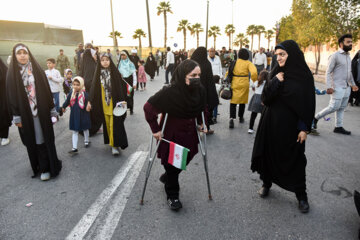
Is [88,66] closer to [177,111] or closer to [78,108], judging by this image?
[78,108]

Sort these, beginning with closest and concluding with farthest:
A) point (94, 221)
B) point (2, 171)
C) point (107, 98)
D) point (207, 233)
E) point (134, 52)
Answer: point (207, 233) → point (94, 221) → point (2, 171) → point (107, 98) → point (134, 52)

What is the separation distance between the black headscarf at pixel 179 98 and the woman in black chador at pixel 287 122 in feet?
3.01

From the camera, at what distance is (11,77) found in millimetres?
3637

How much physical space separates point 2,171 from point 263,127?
4.04m

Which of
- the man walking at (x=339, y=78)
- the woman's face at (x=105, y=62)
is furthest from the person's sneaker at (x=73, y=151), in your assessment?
the man walking at (x=339, y=78)

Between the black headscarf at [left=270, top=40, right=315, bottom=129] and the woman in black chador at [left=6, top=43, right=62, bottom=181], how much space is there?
10.8 feet

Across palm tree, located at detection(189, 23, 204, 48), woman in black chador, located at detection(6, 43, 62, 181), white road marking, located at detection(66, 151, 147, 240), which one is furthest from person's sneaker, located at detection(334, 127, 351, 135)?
A: palm tree, located at detection(189, 23, 204, 48)

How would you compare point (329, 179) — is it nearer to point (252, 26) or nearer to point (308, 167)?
A: point (308, 167)

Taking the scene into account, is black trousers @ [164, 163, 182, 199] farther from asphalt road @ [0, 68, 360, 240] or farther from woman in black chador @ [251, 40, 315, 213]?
woman in black chador @ [251, 40, 315, 213]

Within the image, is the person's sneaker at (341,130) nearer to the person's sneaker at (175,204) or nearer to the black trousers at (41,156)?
the person's sneaker at (175,204)

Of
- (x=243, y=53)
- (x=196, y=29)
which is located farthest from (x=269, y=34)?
(x=243, y=53)

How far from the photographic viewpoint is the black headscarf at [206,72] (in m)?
5.84

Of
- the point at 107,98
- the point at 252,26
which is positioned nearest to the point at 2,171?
the point at 107,98

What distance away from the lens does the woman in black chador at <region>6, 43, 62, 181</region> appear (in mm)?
3664
